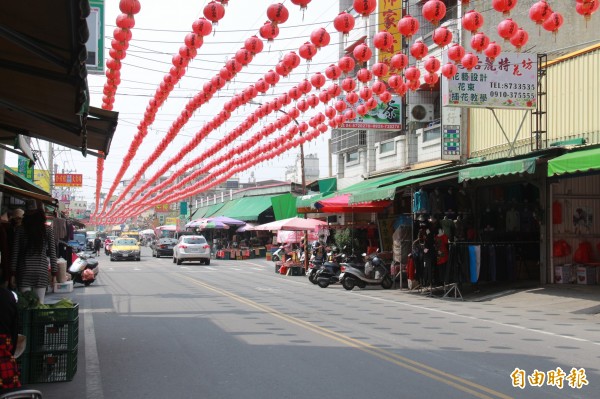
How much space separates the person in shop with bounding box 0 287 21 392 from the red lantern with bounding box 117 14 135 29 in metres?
7.62

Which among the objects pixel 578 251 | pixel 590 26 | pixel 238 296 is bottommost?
pixel 238 296

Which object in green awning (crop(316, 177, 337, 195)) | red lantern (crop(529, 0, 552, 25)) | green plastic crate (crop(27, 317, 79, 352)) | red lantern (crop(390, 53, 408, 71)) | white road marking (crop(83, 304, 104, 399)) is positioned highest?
red lantern (crop(529, 0, 552, 25))

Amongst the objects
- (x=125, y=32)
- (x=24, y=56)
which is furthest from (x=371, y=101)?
(x=24, y=56)

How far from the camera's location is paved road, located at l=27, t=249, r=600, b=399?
285 inches

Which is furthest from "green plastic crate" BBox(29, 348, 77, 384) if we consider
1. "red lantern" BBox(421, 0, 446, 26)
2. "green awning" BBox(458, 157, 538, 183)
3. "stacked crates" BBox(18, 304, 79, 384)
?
"green awning" BBox(458, 157, 538, 183)

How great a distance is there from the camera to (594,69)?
1694 cm

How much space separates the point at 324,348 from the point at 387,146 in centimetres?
2021

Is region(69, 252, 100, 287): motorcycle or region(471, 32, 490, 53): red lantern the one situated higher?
region(471, 32, 490, 53): red lantern

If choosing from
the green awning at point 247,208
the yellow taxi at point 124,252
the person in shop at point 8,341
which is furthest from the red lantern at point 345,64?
the green awning at point 247,208

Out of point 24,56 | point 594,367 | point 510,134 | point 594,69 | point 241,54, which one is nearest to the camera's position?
point 24,56

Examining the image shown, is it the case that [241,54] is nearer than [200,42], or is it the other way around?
[200,42]

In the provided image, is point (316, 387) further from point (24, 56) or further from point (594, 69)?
point (594, 69)

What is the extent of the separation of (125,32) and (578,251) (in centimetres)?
1319

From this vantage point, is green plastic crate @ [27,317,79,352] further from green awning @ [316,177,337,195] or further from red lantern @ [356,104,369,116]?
green awning @ [316,177,337,195]
